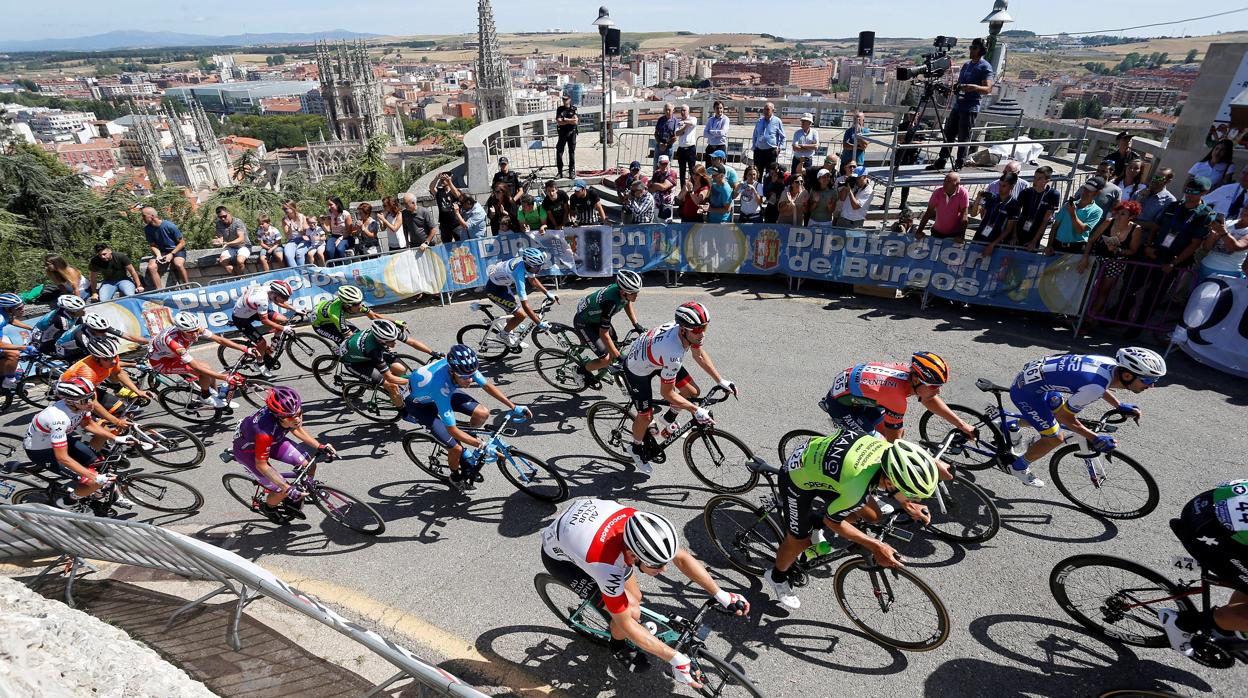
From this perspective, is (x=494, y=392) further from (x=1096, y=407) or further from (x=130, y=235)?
(x=130, y=235)

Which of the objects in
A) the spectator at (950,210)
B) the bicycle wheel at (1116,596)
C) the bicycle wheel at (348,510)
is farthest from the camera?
the spectator at (950,210)

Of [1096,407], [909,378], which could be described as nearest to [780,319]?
[1096,407]

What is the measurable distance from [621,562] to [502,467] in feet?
8.75

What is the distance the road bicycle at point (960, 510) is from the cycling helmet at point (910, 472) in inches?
58.7

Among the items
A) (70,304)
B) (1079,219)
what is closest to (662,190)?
(1079,219)

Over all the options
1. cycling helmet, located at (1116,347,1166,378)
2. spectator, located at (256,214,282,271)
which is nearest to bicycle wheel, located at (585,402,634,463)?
cycling helmet, located at (1116,347,1166,378)

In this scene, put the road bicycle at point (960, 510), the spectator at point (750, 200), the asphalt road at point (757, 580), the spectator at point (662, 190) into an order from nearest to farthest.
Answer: the asphalt road at point (757, 580)
the road bicycle at point (960, 510)
the spectator at point (750, 200)
the spectator at point (662, 190)

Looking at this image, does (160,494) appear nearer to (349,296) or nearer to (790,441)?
(349,296)

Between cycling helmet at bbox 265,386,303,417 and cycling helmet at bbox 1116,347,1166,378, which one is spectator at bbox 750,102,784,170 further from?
cycling helmet at bbox 265,386,303,417

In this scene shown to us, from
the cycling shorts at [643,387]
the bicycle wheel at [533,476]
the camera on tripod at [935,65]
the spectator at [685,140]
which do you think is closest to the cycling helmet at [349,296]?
the bicycle wheel at [533,476]

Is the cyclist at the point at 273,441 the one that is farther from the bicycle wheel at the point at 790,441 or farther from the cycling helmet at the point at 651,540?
the bicycle wheel at the point at 790,441

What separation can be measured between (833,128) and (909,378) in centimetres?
1852

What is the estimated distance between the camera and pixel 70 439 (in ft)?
21.6

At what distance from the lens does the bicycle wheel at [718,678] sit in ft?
13.6
